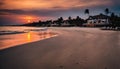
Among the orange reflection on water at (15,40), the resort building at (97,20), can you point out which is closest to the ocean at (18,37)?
the orange reflection on water at (15,40)

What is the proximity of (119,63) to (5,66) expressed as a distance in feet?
17.1

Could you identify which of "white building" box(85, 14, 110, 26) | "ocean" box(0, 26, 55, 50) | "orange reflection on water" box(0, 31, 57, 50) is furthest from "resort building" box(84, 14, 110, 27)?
"orange reflection on water" box(0, 31, 57, 50)

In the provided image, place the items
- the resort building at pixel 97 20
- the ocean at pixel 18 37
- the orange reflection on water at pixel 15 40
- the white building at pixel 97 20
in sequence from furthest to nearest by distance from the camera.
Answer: the white building at pixel 97 20
the resort building at pixel 97 20
the ocean at pixel 18 37
the orange reflection on water at pixel 15 40

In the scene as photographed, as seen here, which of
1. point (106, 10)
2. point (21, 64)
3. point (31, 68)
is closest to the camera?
point (31, 68)

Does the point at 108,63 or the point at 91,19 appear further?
the point at 91,19

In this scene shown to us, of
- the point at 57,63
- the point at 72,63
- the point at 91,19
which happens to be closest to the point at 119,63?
the point at 72,63

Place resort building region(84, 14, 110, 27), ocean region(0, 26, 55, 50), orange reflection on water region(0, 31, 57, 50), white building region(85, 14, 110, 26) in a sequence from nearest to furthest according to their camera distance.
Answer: orange reflection on water region(0, 31, 57, 50), ocean region(0, 26, 55, 50), resort building region(84, 14, 110, 27), white building region(85, 14, 110, 26)

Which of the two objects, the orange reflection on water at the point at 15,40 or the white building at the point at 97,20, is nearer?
the orange reflection on water at the point at 15,40

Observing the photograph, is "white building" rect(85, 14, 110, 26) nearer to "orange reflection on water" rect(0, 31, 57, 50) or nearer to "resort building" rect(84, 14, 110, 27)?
"resort building" rect(84, 14, 110, 27)

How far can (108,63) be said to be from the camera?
29.2ft

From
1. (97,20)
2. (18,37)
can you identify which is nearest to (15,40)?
(18,37)

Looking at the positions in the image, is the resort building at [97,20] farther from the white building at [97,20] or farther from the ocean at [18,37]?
the ocean at [18,37]

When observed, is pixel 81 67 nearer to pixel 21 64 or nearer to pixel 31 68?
pixel 31 68

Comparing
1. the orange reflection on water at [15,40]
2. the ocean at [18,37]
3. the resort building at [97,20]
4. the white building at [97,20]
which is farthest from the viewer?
the white building at [97,20]
